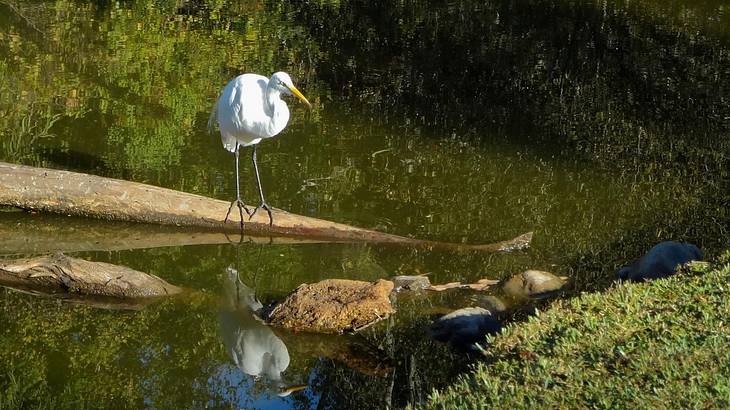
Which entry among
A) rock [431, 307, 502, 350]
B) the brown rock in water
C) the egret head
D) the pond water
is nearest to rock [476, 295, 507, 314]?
the pond water

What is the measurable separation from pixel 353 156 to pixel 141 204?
2766mm

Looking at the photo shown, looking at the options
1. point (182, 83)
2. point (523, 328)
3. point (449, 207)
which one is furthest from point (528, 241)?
point (182, 83)

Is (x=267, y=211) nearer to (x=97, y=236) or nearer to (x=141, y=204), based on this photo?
(x=141, y=204)

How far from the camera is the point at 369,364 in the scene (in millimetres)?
6238

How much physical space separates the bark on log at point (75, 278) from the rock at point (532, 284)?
256 cm

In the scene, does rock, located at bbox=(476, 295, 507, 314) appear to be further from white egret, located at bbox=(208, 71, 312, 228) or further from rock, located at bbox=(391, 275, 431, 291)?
white egret, located at bbox=(208, 71, 312, 228)

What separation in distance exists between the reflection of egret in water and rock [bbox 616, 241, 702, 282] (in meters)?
2.56

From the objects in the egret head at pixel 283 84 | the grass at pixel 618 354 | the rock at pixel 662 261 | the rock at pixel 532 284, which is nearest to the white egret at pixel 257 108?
the egret head at pixel 283 84

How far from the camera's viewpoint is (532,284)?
7.24 metres

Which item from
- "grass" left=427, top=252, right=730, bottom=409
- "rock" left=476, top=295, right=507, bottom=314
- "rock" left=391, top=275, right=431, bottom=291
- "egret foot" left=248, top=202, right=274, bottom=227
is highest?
"grass" left=427, top=252, right=730, bottom=409

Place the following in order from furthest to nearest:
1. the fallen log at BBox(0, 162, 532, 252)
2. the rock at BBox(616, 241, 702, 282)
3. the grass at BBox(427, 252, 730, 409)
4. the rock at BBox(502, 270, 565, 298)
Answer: the fallen log at BBox(0, 162, 532, 252) → the rock at BBox(502, 270, 565, 298) → the rock at BBox(616, 241, 702, 282) → the grass at BBox(427, 252, 730, 409)

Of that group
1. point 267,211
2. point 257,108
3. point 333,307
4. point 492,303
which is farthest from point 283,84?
point 492,303

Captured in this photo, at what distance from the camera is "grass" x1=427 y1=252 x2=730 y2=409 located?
4531mm

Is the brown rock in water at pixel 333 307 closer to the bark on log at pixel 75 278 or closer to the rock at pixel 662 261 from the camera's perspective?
the bark on log at pixel 75 278
